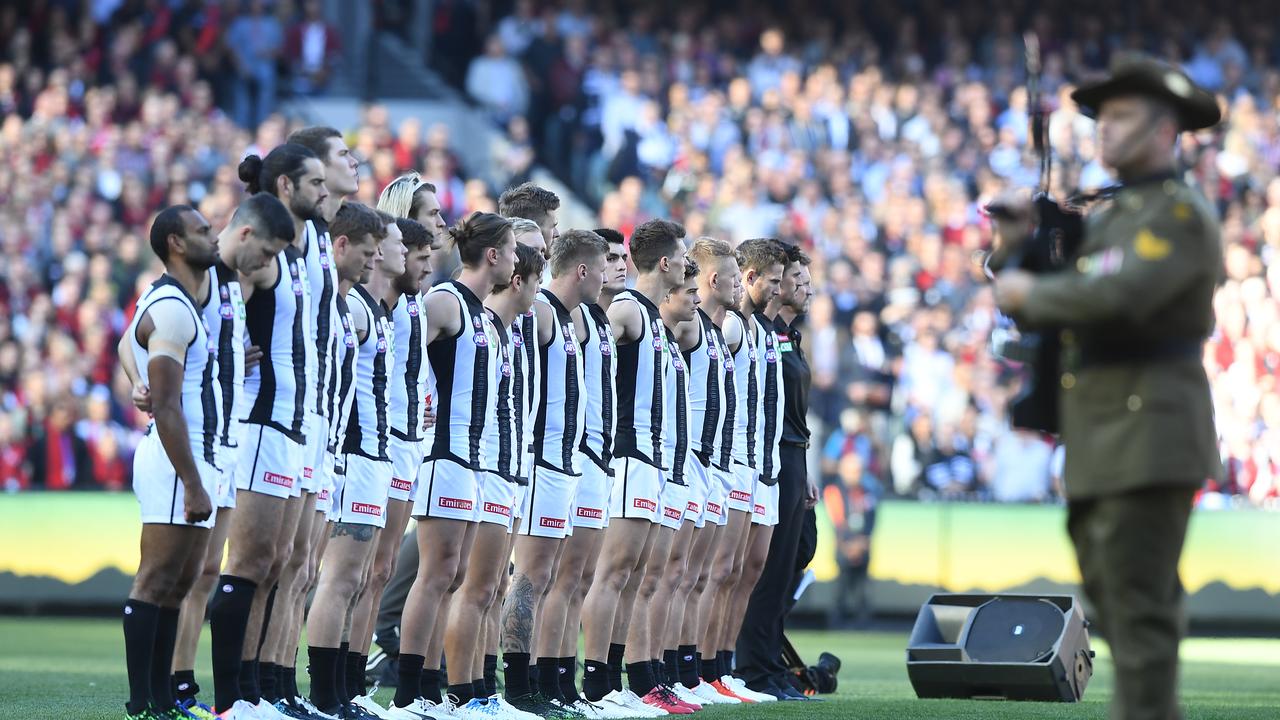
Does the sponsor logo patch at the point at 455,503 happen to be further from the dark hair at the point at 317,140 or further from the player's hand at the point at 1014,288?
the player's hand at the point at 1014,288

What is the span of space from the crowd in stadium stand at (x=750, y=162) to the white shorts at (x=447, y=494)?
999cm

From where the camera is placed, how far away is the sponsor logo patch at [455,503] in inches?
345

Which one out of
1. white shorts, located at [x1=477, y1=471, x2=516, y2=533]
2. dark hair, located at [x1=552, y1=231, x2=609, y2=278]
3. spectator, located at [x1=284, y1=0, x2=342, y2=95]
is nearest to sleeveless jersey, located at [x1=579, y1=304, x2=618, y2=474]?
dark hair, located at [x1=552, y1=231, x2=609, y2=278]

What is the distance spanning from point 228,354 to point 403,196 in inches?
88.3

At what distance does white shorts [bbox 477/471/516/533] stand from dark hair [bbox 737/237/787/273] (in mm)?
3780

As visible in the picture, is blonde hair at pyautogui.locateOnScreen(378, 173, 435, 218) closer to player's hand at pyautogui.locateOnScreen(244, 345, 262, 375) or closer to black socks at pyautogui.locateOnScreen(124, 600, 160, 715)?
player's hand at pyautogui.locateOnScreen(244, 345, 262, 375)

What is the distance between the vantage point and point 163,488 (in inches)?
298

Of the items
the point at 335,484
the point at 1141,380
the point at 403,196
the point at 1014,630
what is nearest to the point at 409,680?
the point at 335,484

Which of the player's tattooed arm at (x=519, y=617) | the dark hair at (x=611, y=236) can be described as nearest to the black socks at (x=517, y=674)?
the player's tattooed arm at (x=519, y=617)

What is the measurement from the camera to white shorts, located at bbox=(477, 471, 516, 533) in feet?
29.3

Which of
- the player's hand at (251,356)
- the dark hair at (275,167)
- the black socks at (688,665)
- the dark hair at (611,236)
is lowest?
the black socks at (688,665)

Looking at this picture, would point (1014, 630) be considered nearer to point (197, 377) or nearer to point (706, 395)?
point (706, 395)

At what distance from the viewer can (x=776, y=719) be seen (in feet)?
31.7

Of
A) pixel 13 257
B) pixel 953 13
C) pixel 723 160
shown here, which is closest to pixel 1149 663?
pixel 13 257
